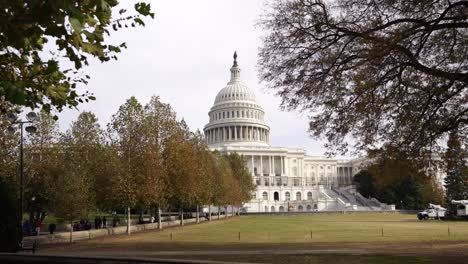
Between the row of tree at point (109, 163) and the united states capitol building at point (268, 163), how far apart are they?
91767 mm

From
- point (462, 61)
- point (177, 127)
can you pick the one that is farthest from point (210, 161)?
point (462, 61)

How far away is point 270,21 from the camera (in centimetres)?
2245

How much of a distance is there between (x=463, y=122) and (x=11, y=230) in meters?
21.6

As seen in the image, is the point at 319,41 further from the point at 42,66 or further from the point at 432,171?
the point at 42,66

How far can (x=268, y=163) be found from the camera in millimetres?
173375

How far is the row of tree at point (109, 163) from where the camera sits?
137 ft

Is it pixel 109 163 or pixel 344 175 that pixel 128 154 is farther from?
pixel 344 175

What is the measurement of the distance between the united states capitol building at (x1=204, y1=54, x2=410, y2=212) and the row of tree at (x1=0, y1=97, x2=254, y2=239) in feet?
301

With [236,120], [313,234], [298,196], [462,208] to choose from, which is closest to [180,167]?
[313,234]

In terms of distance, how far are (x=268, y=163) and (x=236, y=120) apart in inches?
700

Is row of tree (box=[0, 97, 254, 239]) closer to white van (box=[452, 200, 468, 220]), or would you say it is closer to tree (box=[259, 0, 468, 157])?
tree (box=[259, 0, 468, 157])

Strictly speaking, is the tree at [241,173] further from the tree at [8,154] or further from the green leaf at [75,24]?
the green leaf at [75,24]

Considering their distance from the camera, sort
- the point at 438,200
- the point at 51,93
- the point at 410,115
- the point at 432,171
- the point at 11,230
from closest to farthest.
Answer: the point at 51,93 < the point at 410,115 < the point at 432,171 < the point at 11,230 < the point at 438,200

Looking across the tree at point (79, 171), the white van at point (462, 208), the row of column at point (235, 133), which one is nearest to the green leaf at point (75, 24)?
the tree at point (79, 171)
